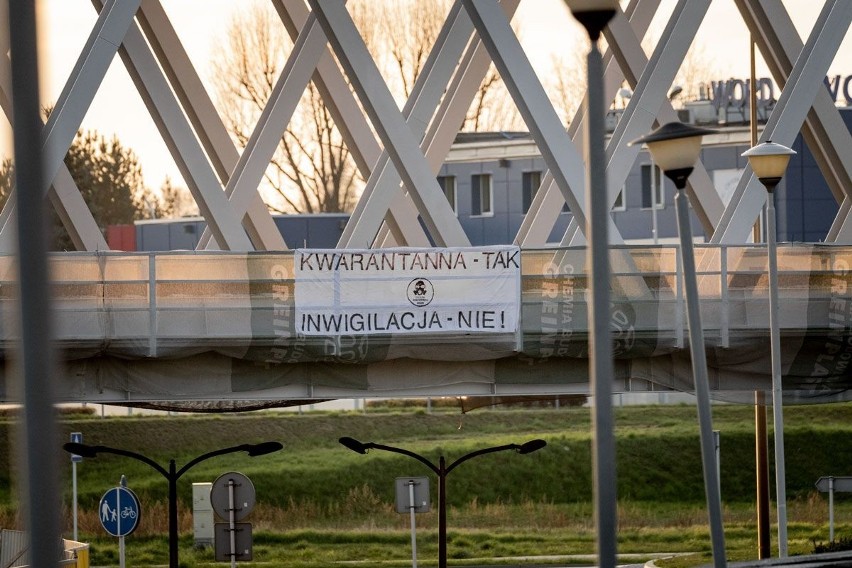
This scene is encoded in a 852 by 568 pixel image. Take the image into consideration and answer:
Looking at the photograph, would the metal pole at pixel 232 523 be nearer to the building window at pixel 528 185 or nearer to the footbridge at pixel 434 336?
the footbridge at pixel 434 336

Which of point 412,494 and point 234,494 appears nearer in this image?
point 234,494

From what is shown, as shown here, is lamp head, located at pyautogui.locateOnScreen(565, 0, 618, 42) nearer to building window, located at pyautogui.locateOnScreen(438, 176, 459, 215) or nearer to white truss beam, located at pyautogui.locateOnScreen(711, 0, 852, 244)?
white truss beam, located at pyautogui.locateOnScreen(711, 0, 852, 244)

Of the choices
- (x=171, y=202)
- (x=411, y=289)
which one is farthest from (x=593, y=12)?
(x=171, y=202)

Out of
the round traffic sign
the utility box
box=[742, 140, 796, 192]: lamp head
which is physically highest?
box=[742, 140, 796, 192]: lamp head

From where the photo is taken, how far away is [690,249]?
12.7 meters

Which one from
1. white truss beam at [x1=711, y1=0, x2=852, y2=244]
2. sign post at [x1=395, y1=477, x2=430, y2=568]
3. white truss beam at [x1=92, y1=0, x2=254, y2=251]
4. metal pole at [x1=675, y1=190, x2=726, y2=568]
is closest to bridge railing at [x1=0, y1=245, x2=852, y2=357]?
white truss beam at [x1=711, y1=0, x2=852, y2=244]

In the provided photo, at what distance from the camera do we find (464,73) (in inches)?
1142

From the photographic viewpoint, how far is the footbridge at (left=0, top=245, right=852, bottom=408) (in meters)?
18.3

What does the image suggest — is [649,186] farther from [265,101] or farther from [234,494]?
[234,494]

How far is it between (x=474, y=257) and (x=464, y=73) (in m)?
10.4

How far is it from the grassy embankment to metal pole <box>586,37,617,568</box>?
24345 millimetres

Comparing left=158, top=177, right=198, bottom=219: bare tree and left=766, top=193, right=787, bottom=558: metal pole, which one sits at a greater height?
left=158, top=177, right=198, bottom=219: bare tree

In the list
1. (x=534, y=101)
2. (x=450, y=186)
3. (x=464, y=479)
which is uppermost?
(x=450, y=186)

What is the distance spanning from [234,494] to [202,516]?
1265 centimetres
